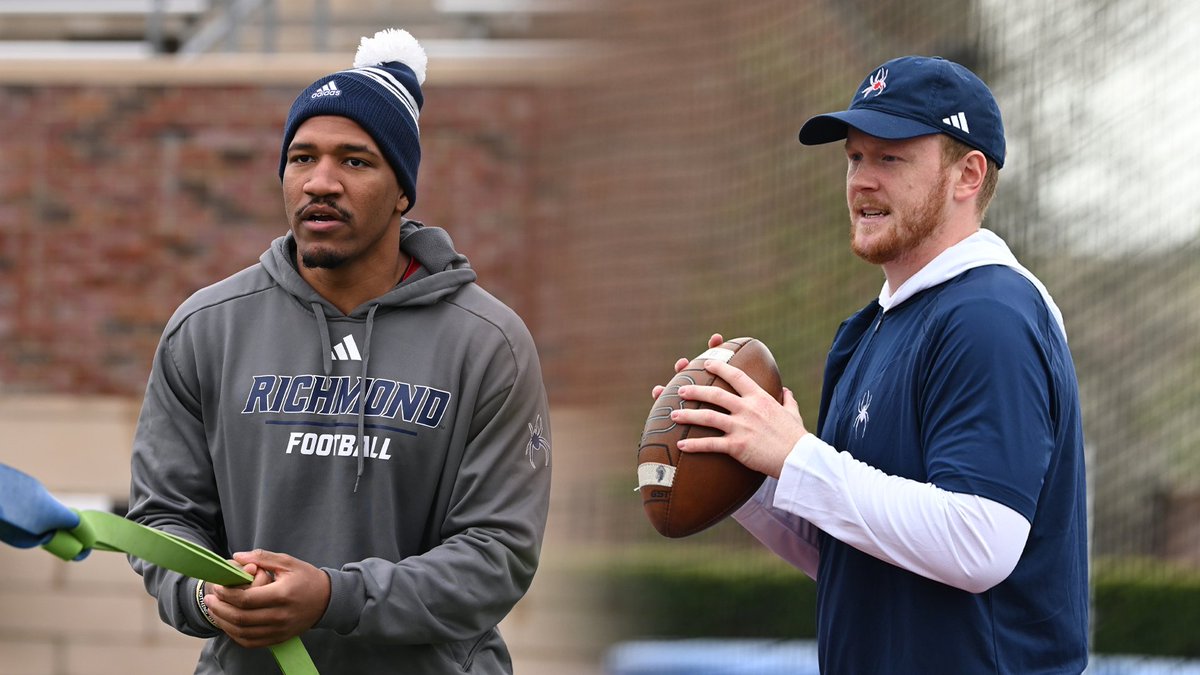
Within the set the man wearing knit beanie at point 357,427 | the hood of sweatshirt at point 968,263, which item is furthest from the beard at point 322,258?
Result: the hood of sweatshirt at point 968,263

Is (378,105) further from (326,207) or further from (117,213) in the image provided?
(117,213)

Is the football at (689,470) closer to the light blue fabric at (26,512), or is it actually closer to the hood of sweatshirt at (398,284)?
the hood of sweatshirt at (398,284)

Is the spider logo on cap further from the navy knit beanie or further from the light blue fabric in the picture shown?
the light blue fabric

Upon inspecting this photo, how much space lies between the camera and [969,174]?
247 cm

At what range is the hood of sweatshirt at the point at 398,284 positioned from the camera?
2.58 m

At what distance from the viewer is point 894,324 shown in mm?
2498

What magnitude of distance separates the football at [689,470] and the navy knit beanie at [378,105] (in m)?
0.64

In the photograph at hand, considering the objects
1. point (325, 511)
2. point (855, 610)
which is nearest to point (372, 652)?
point (325, 511)

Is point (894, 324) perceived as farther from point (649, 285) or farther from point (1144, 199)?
point (1144, 199)

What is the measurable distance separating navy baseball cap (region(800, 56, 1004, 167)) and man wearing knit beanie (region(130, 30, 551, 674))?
77 cm

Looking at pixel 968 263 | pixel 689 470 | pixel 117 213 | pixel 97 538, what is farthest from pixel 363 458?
pixel 117 213

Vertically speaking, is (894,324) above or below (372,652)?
→ above

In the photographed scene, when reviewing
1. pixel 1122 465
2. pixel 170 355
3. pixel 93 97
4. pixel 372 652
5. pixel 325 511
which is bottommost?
pixel 1122 465

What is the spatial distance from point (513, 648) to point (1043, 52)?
5.70 metres
